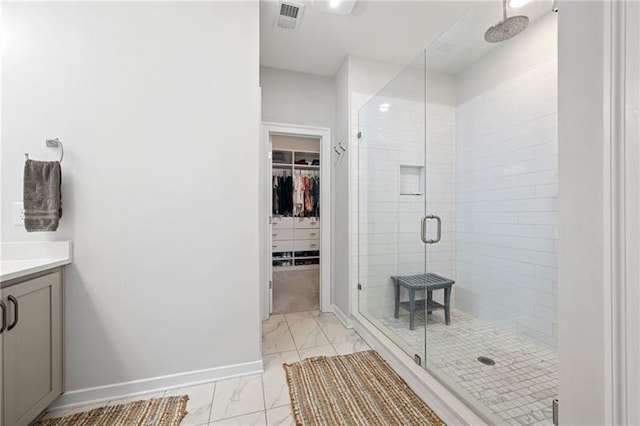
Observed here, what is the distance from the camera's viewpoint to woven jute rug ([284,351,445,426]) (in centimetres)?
138

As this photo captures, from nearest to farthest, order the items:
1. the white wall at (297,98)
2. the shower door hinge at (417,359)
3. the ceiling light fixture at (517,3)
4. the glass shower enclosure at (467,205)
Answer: the shower door hinge at (417,359) < the ceiling light fixture at (517,3) < the glass shower enclosure at (467,205) < the white wall at (297,98)

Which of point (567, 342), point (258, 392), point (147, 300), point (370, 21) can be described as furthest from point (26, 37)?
point (567, 342)

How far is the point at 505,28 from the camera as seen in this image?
2.01m

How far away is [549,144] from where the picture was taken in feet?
6.49

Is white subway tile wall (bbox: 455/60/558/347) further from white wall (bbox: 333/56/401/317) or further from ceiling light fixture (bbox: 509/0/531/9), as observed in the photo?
white wall (bbox: 333/56/401/317)

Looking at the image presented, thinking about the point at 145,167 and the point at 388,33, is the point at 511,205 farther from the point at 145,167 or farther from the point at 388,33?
the point at 145,167

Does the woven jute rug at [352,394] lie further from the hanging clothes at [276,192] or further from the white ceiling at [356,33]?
the hanging clothes at [276,192]

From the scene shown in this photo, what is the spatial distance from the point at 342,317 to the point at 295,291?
4.11ft

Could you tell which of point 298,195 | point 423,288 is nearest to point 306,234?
point 298,195

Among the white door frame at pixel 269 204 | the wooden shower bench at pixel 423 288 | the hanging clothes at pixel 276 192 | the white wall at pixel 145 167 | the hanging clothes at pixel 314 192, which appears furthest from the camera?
the hanging clothes at pixel 314 192

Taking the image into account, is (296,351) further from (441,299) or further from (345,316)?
(441,299)

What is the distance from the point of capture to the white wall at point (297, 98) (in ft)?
9.13

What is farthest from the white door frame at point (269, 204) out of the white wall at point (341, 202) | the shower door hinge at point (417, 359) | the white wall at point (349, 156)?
the shower door hinge at point (417, 359)

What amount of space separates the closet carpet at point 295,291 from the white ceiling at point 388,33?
2.75 meters
